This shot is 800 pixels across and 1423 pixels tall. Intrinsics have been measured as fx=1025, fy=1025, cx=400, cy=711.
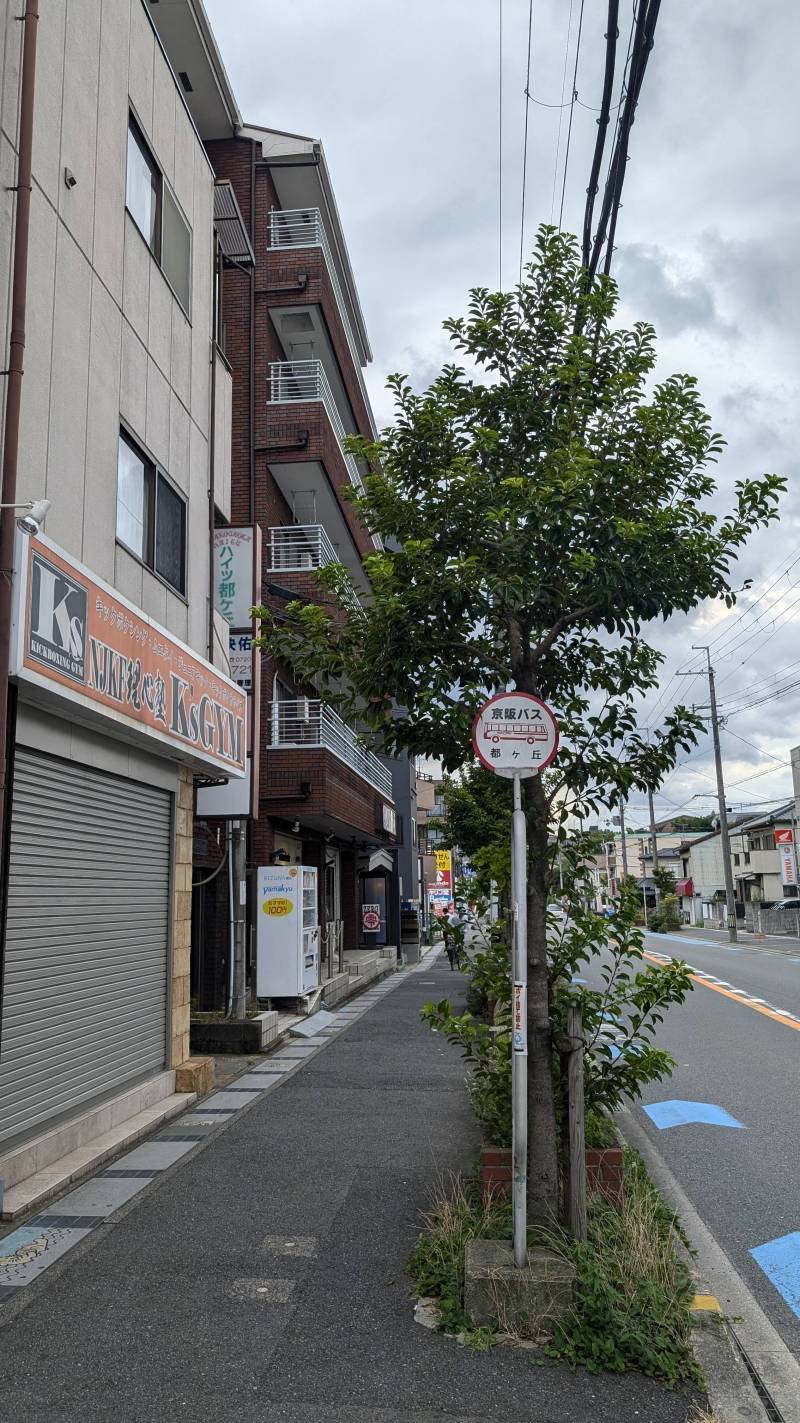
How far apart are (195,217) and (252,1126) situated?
9.91 meters

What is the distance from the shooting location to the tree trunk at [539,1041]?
17.3 feet

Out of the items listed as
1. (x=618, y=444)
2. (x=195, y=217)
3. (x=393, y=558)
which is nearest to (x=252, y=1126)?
(x=393, y=558)

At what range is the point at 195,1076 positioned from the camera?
1020 centimetres

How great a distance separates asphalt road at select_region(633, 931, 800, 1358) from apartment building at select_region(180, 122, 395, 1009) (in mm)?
7425

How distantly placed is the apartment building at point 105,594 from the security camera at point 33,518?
0.33 ft

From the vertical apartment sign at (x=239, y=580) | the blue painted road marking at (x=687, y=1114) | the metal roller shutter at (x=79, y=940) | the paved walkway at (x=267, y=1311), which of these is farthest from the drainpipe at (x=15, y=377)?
the vertical apartment sign at (x=239, y=580)

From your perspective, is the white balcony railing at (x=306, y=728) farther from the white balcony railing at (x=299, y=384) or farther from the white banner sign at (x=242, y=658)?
the white balcony railing at (x=299, y=384)

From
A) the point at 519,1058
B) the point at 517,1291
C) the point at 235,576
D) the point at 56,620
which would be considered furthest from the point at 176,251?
the point at 517,1291

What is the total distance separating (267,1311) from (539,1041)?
6.16 ft

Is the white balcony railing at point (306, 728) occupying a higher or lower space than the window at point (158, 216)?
lower

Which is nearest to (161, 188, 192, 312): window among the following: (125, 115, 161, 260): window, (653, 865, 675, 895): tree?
(125, 115, 161, 260): window

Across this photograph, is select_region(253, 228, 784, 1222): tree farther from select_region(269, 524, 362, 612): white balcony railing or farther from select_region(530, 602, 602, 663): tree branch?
select_region(269, 524, 362, 612): white balcony railing

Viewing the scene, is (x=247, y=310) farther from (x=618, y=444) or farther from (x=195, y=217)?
(x=618, y=444)

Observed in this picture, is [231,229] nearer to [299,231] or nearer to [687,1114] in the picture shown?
[299,231]
